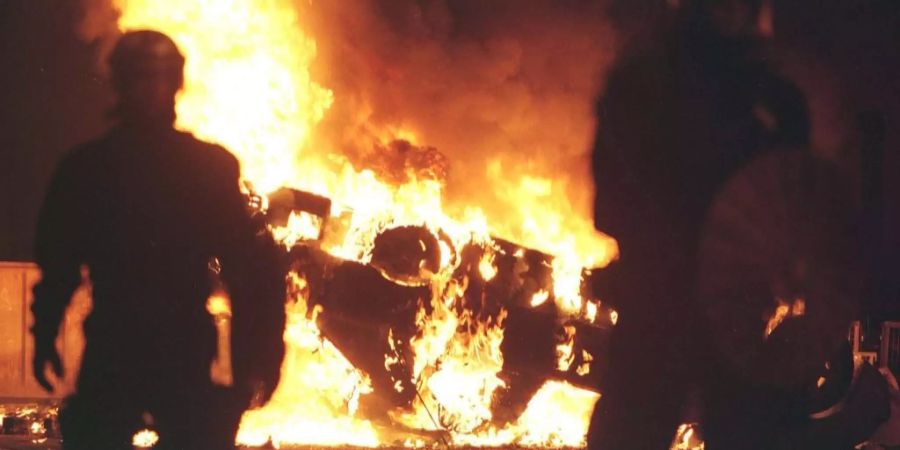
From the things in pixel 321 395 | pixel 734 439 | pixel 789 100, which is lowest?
pixel 734 439

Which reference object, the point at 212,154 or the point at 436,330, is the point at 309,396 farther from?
the point at 212,154

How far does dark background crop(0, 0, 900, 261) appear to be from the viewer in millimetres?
6027

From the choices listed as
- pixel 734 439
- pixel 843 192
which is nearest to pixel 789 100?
pixel 843 192

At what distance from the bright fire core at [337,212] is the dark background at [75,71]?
27.9 inches

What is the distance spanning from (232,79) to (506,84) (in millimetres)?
2150

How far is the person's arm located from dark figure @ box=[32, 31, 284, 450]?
1 centimetres

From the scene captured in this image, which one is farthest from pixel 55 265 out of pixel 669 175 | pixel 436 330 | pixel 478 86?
pixel 669 175

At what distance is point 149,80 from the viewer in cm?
499

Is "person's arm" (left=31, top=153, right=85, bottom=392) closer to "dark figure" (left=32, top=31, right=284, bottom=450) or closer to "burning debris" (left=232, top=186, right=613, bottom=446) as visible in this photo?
"dark figure" (left=32, top=31, right=284, bottom=450)

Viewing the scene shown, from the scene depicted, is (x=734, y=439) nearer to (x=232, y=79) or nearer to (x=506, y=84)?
(x=506, y=84)

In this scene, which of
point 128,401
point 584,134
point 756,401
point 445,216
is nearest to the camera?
point 128,401

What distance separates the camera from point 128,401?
191 inches

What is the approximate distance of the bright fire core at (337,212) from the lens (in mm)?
5320

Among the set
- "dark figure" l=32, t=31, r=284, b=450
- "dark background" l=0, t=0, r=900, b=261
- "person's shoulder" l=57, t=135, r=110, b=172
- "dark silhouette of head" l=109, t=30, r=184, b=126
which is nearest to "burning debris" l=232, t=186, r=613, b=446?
"dark figure" l=32, t=31, r=284, b=450
